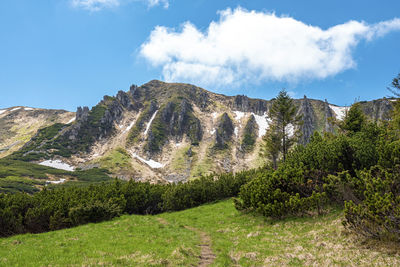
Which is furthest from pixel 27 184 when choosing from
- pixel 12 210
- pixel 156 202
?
pixel 12 210

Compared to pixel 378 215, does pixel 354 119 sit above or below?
above

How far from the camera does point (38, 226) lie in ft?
87.5

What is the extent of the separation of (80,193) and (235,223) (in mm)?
25652

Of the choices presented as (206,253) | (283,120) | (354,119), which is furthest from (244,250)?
(354,119)

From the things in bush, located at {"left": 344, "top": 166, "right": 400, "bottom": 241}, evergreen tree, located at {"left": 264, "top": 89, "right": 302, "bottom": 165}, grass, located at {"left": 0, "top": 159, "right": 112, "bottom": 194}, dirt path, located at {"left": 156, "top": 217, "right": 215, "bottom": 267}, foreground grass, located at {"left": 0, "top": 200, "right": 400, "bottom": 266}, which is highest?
evergreen tree, located at {"left": 264, "top": 89, "right": 302, "bottom": 165}

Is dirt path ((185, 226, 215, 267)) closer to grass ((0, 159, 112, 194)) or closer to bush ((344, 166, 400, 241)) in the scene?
bush ((344, 166, 400, 241))

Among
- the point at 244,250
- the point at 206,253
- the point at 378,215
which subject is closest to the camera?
the point at 378,215

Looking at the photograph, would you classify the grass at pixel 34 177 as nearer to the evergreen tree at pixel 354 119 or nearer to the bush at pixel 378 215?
the evergreen tree at pixel 354 119

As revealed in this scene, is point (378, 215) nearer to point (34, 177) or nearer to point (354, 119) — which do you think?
point (354, 119)

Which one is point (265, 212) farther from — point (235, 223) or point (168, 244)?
point (168, 244)

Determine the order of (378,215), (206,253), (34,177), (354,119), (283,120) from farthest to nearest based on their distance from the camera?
(34,177)
(283,120)
(354,119)
(206,253)
(378,215)

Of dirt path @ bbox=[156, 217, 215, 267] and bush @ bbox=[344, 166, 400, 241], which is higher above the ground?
bush @ bbox=[344, 166, 400, 241]

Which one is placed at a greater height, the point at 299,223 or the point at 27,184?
the point at 299,223

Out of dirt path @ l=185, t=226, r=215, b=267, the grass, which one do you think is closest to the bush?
dirt path @ l=185, t=226, r=215, b=267
